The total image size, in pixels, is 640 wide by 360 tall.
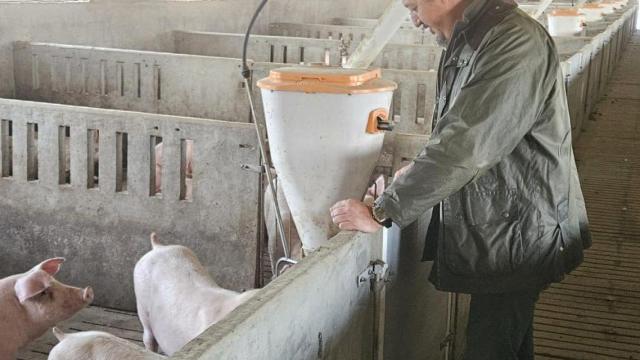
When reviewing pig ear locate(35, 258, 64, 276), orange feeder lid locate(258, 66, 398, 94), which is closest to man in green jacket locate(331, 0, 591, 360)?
orange feeder lid locate(258, 66, 398, 94)

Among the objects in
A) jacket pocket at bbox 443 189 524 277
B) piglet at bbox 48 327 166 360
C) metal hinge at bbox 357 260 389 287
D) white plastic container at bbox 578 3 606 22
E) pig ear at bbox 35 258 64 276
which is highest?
white plastic container at bbox 578 3 606 22

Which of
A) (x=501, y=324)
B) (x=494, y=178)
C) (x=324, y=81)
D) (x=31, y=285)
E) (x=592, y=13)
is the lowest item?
(x=31, y=285)

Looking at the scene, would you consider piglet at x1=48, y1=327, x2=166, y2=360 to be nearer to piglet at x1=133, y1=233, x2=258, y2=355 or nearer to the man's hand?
piglet at x1=133, y1=233, x2=258, y2=355

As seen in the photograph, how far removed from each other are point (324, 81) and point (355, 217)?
1.51 m

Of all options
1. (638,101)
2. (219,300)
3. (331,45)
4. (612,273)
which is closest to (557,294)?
(612,273)

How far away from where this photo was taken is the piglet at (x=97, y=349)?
10.3 ft

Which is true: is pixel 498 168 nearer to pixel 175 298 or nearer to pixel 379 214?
pixel 379 214

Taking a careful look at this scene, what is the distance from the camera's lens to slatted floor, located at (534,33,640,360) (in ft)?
12.9

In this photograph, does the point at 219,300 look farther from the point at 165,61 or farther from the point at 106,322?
the point at 165,61

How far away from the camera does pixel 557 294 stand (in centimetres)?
454

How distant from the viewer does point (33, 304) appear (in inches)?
183

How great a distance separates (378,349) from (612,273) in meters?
2.48

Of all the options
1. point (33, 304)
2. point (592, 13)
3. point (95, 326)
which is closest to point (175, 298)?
point (33, 304)

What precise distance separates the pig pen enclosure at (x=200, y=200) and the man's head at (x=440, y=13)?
2.28ft
